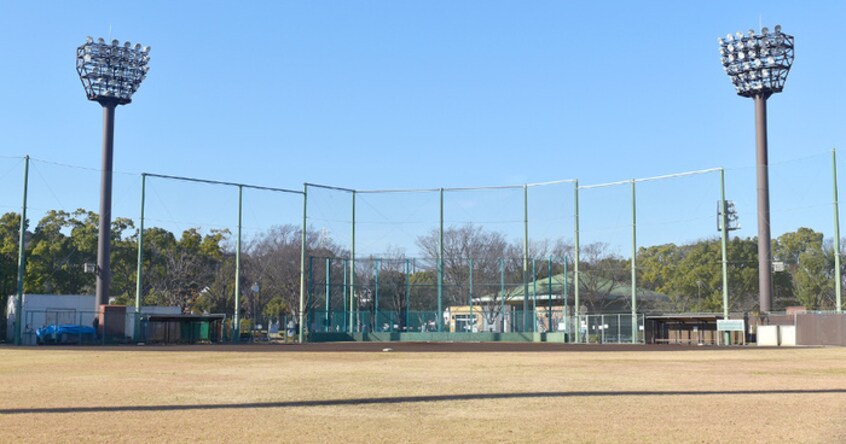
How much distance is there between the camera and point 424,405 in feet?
45.9

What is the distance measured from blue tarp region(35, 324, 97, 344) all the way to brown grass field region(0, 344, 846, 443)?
28524 mm

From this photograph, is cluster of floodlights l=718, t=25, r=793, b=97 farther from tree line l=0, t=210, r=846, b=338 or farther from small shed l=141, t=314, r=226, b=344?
small shed l=141, t=314, r=226, b=344

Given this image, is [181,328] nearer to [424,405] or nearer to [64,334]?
[64,334]

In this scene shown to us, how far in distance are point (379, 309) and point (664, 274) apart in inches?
1546

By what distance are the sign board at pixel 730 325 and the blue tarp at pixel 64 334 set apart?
33225 mm

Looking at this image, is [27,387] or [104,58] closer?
[27,387]

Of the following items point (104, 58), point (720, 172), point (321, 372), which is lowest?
point (321, 372)

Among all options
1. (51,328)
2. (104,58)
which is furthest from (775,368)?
(104,58)

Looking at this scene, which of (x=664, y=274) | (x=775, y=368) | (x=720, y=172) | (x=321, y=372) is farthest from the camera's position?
(x=664, y=274)

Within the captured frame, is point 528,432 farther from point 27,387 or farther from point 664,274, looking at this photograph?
point 664,274

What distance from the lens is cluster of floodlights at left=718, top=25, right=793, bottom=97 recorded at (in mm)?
60000

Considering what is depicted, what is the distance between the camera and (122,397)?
15094 millimetres

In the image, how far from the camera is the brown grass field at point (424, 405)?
10758 mm

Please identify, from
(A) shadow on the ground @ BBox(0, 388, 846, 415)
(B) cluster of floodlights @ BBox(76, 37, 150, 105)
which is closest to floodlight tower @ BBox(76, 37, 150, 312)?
(B) cluster of floodlights @ BBox(76, 37, 150, 105)
